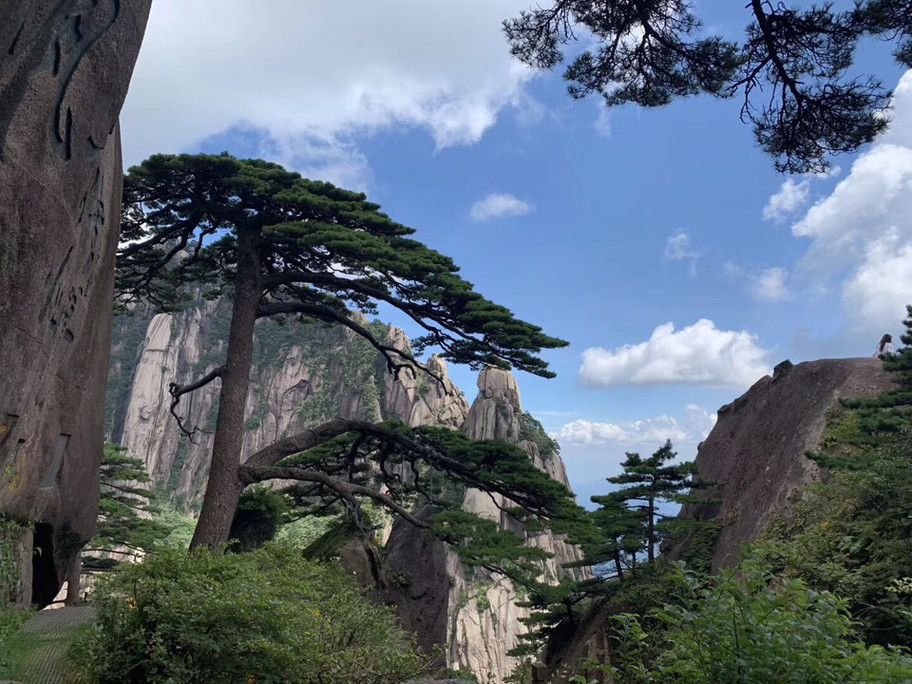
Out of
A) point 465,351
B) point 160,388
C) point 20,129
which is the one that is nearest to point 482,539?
point 465,351

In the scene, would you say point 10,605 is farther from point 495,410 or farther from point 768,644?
point 495,410

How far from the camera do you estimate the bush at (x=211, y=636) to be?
4.48 meters

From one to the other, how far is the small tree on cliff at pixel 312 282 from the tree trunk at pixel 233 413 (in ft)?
0.06

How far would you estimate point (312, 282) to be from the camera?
1195 centimetres

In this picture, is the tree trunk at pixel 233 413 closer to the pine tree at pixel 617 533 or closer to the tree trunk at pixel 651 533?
the pine tree at pixel 617 533

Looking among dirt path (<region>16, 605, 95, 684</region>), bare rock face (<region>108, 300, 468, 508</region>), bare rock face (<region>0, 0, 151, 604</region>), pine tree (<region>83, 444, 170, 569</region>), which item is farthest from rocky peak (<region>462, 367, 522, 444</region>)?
bare rock face (<region>0, 0, 151, 604</region>)

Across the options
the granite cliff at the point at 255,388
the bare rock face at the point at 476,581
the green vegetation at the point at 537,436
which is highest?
the granite cliff at the point at 255,388

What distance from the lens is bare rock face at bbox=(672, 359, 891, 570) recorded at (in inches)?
376

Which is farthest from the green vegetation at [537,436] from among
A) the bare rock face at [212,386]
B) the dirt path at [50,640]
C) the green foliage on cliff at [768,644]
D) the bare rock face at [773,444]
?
the green foliage on cliff at [768,644]

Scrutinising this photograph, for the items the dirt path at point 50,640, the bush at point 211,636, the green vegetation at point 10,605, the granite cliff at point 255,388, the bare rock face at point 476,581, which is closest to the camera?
the bush at point 211,636

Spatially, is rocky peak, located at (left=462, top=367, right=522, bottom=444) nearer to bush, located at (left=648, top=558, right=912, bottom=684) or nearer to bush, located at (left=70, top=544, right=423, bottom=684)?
bush, located at (left=70, top=544, right=423, bottom=684)

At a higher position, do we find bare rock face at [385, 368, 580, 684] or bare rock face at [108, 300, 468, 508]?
bare rock face at [108, 300, 468, 508]

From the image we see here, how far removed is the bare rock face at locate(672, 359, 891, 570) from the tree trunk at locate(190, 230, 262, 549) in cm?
783

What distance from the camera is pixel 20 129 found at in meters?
4.32
